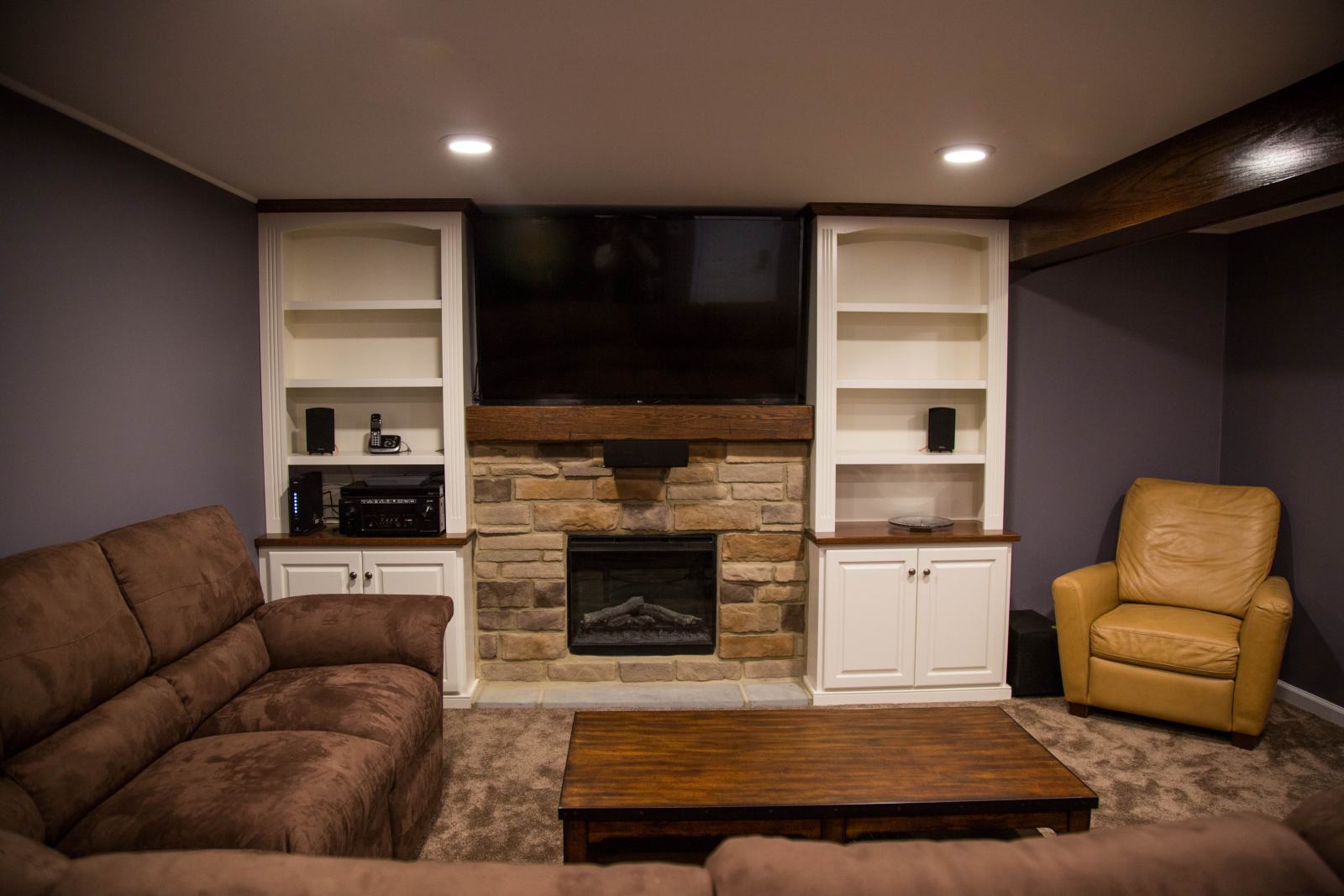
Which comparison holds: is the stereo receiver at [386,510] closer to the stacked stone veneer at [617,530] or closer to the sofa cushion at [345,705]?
the stacked stone veneer at [617,530]

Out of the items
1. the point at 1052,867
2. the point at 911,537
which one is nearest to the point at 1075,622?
the point at 911,537

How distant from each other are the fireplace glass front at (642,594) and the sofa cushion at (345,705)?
1359 mm

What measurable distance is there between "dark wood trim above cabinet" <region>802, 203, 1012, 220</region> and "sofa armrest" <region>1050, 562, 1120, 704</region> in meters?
1.79

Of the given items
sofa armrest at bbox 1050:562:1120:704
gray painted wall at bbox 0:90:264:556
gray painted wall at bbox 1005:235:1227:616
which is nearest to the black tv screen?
gray painted wall at bbox 0:90:264:556

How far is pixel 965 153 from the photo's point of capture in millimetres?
2750

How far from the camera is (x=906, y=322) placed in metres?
3.92

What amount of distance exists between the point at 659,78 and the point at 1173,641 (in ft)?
10.1

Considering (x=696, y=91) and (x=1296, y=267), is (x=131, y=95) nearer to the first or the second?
(x=696, y=91)

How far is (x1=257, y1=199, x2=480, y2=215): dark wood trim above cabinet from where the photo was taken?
11.4ft

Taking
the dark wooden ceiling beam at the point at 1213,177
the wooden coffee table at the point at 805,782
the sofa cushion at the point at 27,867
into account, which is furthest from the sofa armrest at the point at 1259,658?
the sofa cushion at the point at 27,867

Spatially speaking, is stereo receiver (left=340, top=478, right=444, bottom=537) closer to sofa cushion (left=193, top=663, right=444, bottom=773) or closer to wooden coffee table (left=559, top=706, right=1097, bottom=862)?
sofa cushion (left=193, top=663, right=444, bottom=773)

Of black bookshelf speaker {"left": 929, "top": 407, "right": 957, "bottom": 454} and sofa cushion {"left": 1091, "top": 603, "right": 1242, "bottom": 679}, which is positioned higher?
black bookshelf speaker {"left": 929, "top": 407, "right": 957, "bottom": 454}

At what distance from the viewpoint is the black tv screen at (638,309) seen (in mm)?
3590

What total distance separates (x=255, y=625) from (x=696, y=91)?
2321 mm
